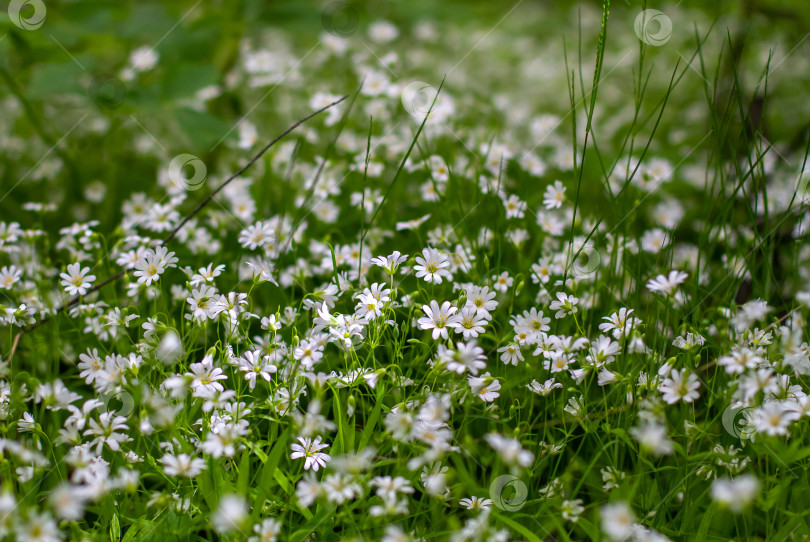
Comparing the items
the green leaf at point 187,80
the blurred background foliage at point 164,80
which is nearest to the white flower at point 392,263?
the blurred background foliage at point 164,80

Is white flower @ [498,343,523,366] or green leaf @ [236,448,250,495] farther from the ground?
white flower @ [498,343,523,366]

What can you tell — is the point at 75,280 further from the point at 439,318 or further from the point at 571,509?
the point at 571,509

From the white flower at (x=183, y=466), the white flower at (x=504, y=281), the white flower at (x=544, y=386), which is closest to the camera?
the white flower at (x=183, y=466)

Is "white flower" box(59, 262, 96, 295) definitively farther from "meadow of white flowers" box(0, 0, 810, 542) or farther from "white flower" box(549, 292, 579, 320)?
"white flower" box(549, 292, 579, 320)

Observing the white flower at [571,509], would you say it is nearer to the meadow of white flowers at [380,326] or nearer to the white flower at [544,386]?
the meadow of white flowers at [380,326]

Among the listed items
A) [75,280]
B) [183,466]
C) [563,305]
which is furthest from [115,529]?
[563,305]

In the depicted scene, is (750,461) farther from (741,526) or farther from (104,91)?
(104,91)

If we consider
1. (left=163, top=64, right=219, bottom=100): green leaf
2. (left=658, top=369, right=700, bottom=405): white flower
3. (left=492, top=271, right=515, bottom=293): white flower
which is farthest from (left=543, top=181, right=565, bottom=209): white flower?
(left=163, top=64, right=219, bottom=100): green leaf

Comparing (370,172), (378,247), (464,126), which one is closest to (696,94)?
(464,126)
